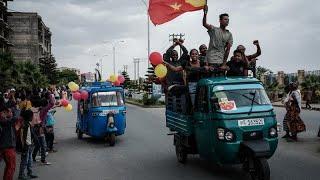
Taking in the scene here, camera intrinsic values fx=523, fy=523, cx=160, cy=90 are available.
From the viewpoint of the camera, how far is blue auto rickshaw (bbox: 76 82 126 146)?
17.1 metres

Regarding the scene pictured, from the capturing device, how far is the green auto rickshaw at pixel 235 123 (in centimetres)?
Result: 943

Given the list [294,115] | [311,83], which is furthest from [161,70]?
[311,83]

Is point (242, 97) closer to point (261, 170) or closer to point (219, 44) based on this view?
point (219, 44)

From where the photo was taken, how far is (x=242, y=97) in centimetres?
1022

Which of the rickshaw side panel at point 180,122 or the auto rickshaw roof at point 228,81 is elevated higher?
the auto rickshaw roof at point 228,81

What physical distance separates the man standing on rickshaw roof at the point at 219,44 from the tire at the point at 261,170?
9.13ft

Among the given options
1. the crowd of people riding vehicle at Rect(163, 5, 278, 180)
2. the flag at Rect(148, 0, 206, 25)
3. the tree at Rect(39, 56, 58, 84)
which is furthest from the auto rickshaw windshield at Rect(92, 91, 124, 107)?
the tree at Rect(39, 56, 58, 84)

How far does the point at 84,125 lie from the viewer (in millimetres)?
18094

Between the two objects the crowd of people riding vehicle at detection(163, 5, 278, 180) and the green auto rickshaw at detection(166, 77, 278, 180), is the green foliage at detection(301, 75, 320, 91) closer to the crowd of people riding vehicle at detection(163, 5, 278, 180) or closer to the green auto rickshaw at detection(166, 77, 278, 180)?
the crowd of people riding vehicle at detection(163, 5, 278, 180)

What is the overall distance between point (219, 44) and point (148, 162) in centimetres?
359

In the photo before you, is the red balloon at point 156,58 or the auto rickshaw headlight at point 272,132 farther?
the red balloon at point 156,58

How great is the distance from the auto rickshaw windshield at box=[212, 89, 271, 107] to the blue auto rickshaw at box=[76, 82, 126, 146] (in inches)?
288

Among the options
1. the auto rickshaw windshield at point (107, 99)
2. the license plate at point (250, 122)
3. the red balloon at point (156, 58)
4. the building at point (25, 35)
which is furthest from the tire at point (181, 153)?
the building at point (25, 35)

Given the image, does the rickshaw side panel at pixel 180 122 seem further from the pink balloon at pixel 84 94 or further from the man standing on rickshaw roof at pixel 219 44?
the pink balloon at pixel 84 94
